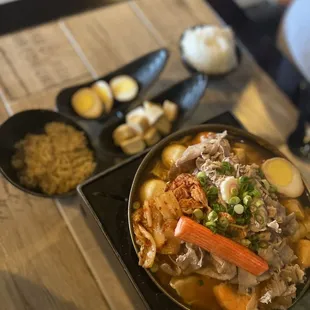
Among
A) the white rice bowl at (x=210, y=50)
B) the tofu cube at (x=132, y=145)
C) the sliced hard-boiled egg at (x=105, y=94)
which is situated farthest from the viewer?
the white rice bowl at (x=210, y=50)

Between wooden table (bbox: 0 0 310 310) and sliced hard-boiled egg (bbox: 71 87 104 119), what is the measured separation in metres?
0.13

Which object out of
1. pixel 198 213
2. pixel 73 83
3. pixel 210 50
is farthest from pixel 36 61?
pixel 198 213

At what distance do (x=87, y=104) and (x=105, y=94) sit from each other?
9cm

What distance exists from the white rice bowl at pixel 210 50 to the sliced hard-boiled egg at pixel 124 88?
0.28 m

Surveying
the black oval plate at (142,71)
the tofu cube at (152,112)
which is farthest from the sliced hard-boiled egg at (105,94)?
the tofu cube at (152,112)

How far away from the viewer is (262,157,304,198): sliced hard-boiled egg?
1.42m

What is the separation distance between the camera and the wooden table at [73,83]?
58.2 inches

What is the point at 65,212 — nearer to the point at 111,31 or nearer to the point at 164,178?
the point at 164,178

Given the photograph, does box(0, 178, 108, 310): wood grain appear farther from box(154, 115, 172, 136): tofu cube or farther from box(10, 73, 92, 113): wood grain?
box(154, 115, 172, 136): tofu cube

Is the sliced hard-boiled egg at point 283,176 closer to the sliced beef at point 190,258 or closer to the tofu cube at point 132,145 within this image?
the sliced beef at point 190,258

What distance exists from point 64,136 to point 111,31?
67cm

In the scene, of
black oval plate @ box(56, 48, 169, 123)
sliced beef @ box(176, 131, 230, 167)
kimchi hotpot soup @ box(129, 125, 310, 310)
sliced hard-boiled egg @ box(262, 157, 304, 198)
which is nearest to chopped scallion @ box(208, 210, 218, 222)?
kimchi hotpot soup @ box(129, 125, 310, 310)

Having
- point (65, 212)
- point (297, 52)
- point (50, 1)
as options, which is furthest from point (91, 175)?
Result: point (297, 52)

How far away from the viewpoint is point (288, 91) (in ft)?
7.14
